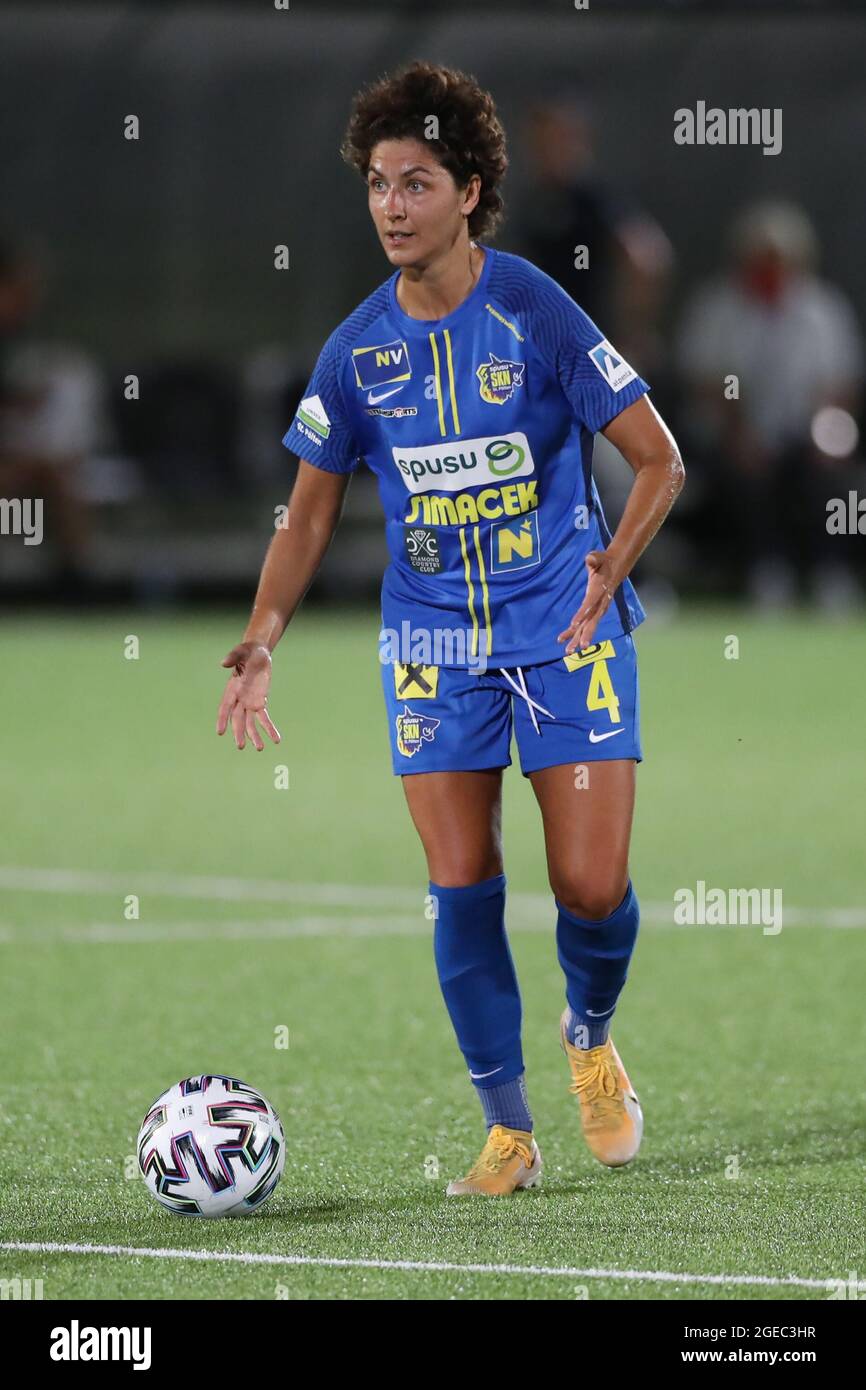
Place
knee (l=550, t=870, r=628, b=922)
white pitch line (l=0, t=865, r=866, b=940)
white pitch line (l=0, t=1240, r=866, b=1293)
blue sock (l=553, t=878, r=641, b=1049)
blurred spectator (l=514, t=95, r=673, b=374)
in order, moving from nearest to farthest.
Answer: white pitch line (l=0, t=1240, r=866, b=1293), knee (l=550, t=870, r=628, b=922), blue sock (l=553, t=878, r=641, b=1049), white pitch line (l=0, t=865, r=866, b=940), blurred spectator (l=514, t=95, r=673, b=374)

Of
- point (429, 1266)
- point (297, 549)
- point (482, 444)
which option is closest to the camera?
point (429, 1266)

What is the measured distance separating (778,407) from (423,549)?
558 inches

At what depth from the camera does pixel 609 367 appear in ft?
17.2

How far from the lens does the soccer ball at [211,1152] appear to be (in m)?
5.07

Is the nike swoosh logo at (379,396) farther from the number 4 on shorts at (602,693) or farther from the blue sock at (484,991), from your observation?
the blue sock at (484,991)

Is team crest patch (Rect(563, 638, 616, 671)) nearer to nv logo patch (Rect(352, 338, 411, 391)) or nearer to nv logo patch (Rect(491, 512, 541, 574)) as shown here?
nv logo patch (Rect(491, 512, 541, 574))

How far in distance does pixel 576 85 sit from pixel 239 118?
286 centimetres

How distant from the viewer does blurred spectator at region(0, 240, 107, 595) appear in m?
19.0

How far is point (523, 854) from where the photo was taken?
977 cm

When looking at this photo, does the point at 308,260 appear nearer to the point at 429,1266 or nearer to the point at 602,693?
the point at 602,693

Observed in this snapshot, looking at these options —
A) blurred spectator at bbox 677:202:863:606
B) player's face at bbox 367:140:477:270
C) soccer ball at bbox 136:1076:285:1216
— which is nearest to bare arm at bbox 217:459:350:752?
player's face at bbox 367:140:477:270

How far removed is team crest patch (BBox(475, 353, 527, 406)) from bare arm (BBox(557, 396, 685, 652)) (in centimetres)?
22

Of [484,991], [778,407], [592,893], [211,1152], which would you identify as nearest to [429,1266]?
[211,1152]
